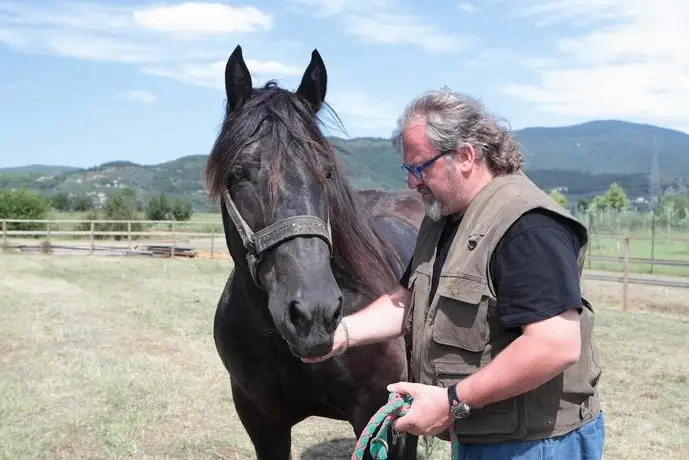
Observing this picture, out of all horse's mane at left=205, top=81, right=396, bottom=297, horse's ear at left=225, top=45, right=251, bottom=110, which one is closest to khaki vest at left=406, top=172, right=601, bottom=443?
horse's mane at left=205, top=81, right=396, bottom=297

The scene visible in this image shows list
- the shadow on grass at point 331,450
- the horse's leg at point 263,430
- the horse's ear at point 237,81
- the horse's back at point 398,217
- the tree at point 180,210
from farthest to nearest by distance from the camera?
the tree at point 180,210
the shadow on grass at point 331,450
the horse's back at point 398,217
the horse's leg at point 263,430
the horse's ear at point 237,81

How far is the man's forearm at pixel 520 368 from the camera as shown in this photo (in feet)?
5.30

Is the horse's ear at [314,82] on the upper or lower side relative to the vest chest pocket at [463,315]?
upper

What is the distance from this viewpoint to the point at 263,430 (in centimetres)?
322

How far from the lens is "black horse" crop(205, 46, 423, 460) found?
6.77ft

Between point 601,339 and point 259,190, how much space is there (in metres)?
7.37

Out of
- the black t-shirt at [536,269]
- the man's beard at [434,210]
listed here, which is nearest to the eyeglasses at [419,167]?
the man's beard at [434,210]

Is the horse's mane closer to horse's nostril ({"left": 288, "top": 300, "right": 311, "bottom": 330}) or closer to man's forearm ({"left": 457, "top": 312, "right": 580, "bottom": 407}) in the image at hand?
horse's nostril ({"left": 288, "top": 300, "right": 311, "bottom": 330})

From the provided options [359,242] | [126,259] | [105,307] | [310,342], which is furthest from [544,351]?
[126,259]

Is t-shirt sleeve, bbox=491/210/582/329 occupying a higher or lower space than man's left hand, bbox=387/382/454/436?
higher

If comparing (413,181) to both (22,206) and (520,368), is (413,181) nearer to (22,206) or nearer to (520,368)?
(520,368)

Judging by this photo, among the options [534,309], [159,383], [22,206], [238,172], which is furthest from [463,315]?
[22,206]

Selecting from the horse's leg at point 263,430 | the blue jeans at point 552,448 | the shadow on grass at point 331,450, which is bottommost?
the shadow on grass at point 331,450

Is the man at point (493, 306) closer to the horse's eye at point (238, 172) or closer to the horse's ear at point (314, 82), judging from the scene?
the horse's eye at point (238, 172)
